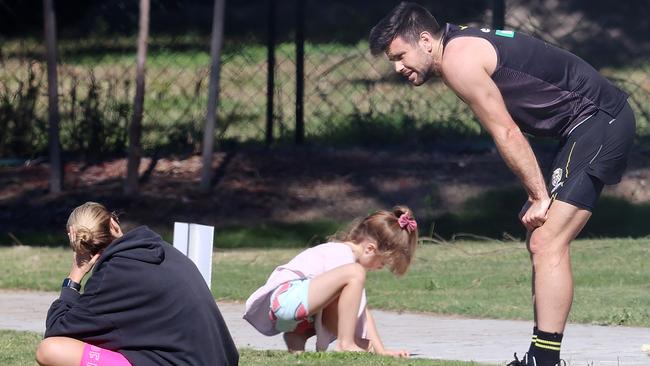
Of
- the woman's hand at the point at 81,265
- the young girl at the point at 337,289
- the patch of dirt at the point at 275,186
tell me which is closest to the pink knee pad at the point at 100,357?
the woman's hand at the point at 81,265

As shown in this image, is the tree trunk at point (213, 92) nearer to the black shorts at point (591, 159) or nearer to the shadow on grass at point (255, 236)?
the shadow on grass at point (255, 236)

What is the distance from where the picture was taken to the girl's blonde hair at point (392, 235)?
255 inches

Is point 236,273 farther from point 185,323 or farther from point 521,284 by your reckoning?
point 185,323

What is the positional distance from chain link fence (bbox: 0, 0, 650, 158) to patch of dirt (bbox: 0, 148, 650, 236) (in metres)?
0.35

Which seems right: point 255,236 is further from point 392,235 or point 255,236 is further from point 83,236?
point 83,236

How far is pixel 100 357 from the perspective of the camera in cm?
488

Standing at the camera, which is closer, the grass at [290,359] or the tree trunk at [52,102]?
the grass at [290,359]

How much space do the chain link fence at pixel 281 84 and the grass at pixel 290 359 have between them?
707 cm

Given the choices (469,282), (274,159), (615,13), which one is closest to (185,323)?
(469,282)

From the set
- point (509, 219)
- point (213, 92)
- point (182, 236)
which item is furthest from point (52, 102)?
point (182, 236)

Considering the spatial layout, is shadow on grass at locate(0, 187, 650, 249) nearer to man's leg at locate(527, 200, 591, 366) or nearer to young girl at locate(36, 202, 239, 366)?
man's leg at locate(527, 200, 591, 366)

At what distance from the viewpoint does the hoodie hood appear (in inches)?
185

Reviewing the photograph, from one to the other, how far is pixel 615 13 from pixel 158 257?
1033 cm

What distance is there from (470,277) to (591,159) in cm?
366
